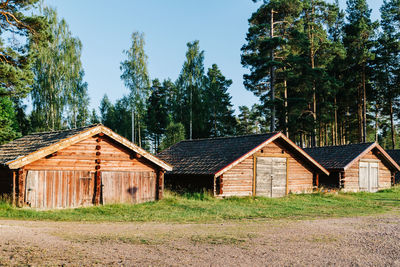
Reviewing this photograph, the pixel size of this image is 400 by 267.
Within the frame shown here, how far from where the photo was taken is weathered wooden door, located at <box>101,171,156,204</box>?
757 inches

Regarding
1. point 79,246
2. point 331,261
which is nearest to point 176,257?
point 79,246

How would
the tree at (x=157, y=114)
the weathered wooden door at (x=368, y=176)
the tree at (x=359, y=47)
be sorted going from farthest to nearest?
the tree at (x=157, y=114), the tree at (x=359, y=47), the weathered wooden door at (x=368, y=176)

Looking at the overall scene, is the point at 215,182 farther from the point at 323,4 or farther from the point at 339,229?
the point at 323,4

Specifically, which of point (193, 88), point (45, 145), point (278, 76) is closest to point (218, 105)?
point (193, 88)

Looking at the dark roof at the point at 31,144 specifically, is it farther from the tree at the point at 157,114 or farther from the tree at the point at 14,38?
the tree at the point at 157,114

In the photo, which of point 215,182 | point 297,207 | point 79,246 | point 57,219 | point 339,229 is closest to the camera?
point 79,246

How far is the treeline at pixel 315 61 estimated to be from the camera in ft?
132

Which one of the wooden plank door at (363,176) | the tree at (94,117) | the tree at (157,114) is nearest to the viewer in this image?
the wooden plank door at (363,176)

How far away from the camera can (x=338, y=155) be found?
32.2 meters

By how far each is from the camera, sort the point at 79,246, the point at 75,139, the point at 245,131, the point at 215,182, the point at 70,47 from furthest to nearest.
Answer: the point at 245,131 < the point at 70,47 < the point at 215,182 < the point at 75,139 < the point at 79,246

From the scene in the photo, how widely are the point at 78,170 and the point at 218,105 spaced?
39.8 meters

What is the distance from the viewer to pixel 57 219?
14.5 metres

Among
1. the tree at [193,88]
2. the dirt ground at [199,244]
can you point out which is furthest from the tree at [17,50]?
the tree at [193,88]

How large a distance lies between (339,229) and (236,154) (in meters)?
11.0
